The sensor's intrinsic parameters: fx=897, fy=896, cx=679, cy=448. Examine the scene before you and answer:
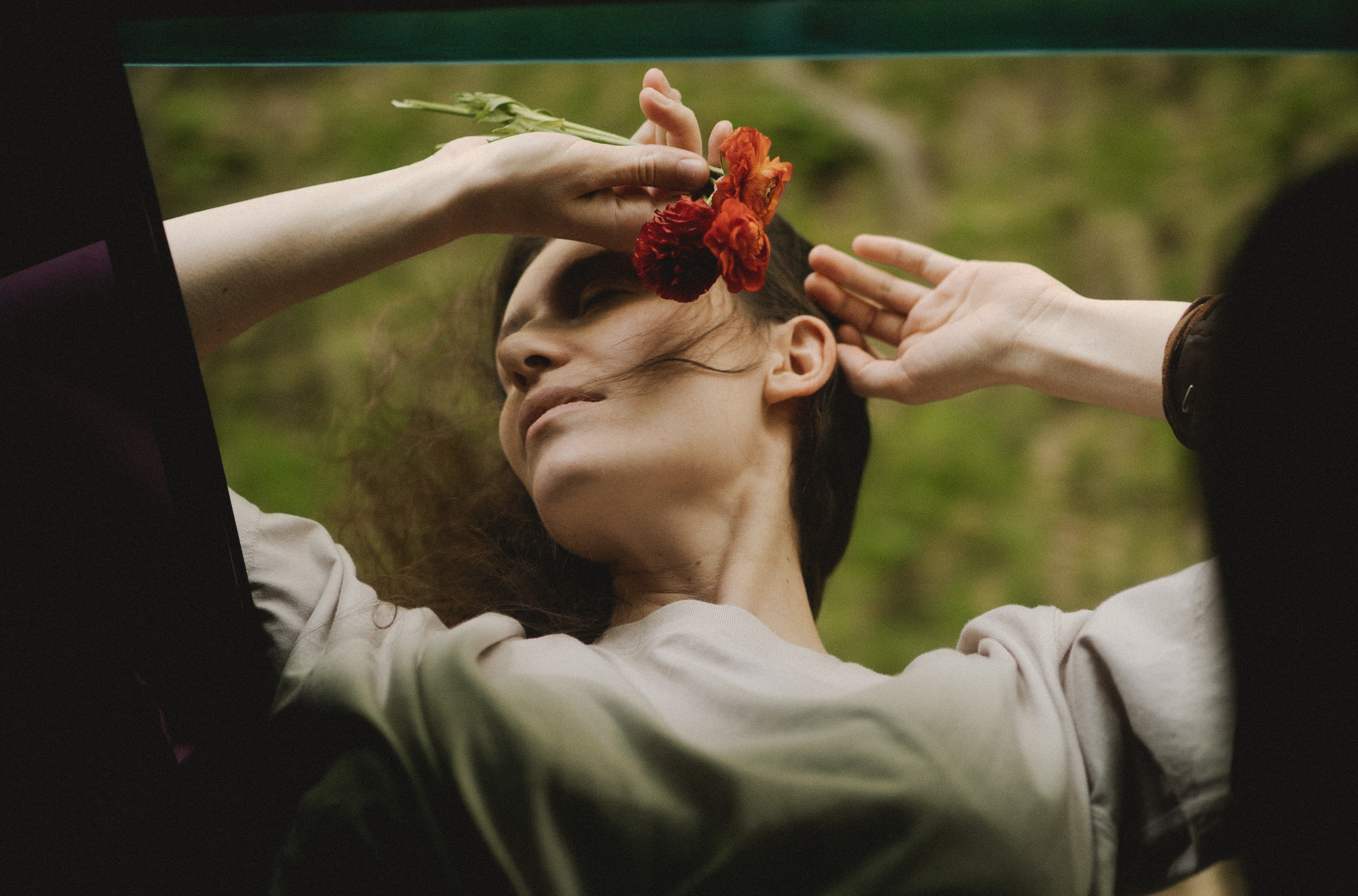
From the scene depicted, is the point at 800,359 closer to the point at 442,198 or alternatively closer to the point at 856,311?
the point at 856,311

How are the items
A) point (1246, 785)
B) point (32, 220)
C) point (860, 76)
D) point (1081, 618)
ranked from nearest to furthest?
1. point (1246, 785)
2. point (1081, 618)
3. point (32, 220)
4. point (860, 76)

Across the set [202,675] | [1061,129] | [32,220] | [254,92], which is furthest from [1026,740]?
[32,220]

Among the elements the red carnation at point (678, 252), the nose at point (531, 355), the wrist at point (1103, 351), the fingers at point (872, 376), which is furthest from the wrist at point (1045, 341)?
the nose at point (531, 355)

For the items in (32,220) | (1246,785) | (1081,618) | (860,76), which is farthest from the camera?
(860,76)

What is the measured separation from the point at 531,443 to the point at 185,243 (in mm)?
368

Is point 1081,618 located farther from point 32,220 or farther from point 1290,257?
point 32,220

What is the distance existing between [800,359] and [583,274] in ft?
0.85

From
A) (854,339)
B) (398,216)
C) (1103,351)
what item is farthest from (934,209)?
(398,216)

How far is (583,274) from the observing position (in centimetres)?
92

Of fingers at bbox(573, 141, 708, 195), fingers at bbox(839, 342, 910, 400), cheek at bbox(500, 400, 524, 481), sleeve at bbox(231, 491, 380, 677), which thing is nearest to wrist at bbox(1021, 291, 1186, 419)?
fingers at bbox(839, 342, 910, 400)

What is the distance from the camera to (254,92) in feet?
3.10

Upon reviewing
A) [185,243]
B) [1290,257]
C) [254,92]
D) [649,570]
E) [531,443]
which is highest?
[254,92]

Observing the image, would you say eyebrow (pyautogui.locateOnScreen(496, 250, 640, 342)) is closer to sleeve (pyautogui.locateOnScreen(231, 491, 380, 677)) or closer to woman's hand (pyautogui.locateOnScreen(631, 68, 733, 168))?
woman's hand (pyautogui.locateOnScreen(631, 68, 733, 168))

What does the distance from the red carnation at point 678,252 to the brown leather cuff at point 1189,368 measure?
17.2 inches
